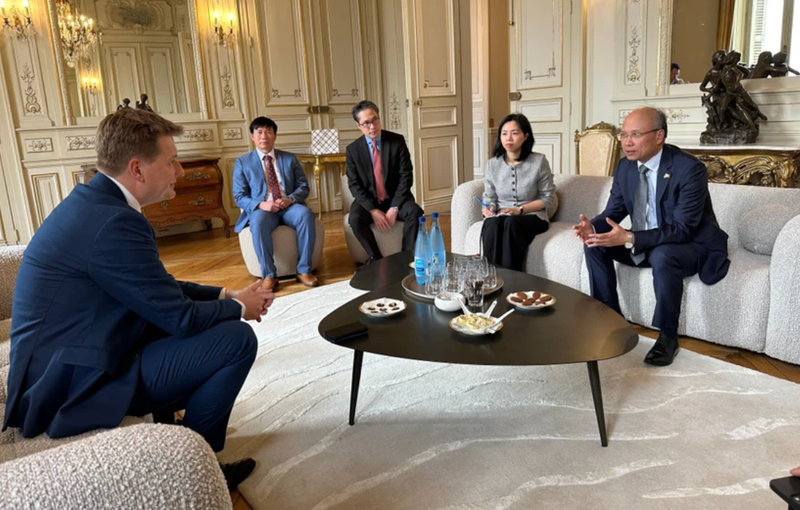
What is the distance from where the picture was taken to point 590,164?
4.73 meters

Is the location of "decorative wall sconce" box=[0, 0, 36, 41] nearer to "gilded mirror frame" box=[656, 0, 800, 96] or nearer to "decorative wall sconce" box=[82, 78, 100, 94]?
"decorative wall sconce" box=[82, 78, 100, 94]

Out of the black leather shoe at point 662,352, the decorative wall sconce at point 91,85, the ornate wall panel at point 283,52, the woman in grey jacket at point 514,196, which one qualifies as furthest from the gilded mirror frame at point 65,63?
the black leather shoe at point 662,352

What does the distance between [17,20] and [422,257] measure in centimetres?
443

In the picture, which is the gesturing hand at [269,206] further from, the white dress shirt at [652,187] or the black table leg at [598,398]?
the black table leg at [598,398]

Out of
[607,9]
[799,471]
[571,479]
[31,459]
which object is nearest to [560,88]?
[607,9]

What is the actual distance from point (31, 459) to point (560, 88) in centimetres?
520

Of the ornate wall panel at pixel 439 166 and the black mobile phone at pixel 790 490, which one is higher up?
the ornate wall panel at pixel 439 166

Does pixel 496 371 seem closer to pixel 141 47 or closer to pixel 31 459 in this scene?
pixel 31 459

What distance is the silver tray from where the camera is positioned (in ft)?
7.24

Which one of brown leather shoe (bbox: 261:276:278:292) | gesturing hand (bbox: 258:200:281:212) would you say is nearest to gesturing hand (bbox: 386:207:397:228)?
gesturing hand (bbox: 258:200:281:212)

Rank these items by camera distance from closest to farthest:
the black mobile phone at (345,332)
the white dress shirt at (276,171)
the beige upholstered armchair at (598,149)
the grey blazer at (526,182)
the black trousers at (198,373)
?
the black trousers at (198,373) → the black mobile phone at (345,332) → the grey blazer at (526,182) → the white dress shirt at (276,171) → the beige upholstered armchair at (598,149)

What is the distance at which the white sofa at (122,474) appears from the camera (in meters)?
0.80

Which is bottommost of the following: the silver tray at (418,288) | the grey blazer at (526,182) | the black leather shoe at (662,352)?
the black leather shoe at (662,352)

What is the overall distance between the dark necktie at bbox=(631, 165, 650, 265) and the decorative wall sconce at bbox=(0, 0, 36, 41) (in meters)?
4.98
